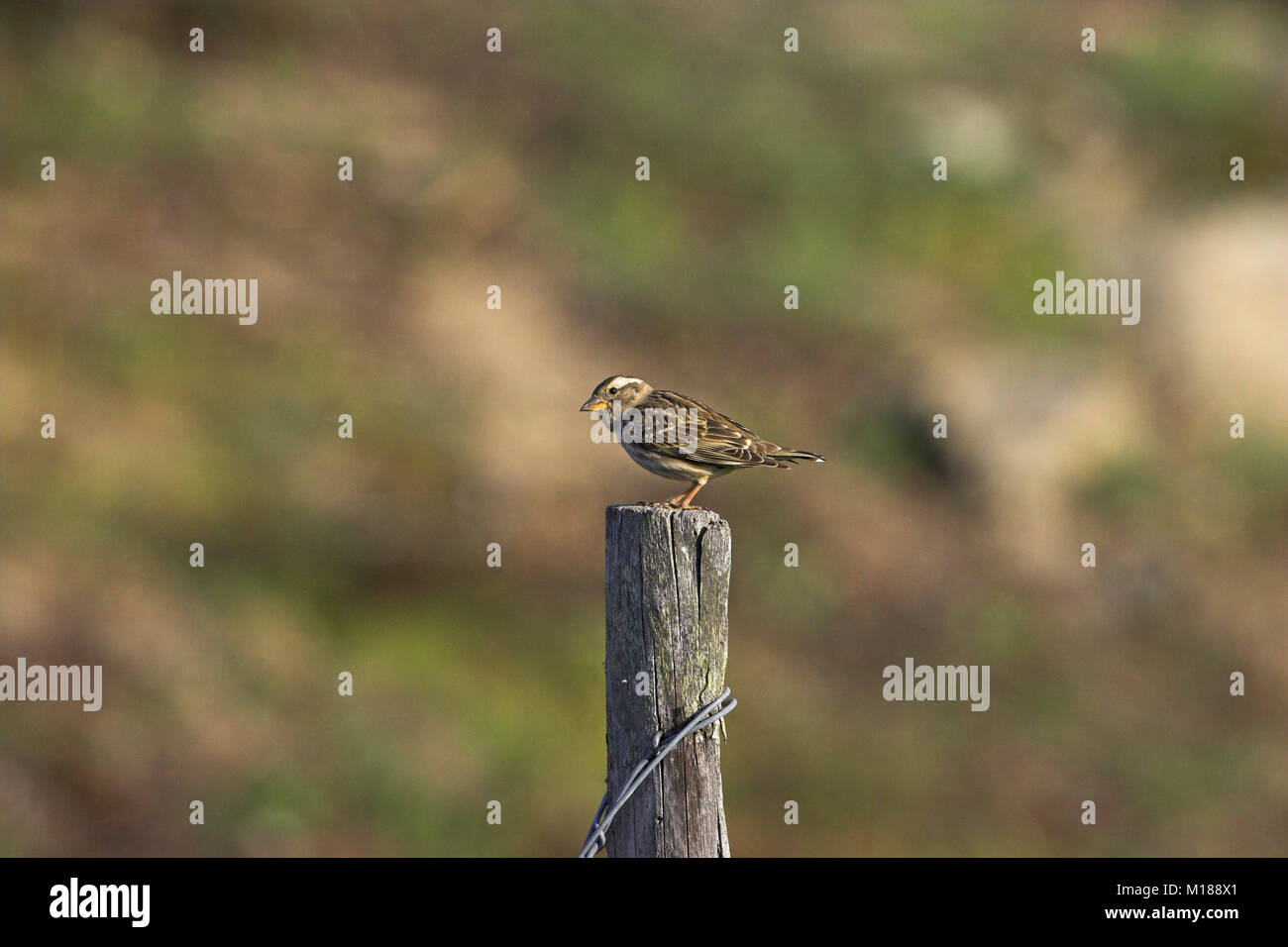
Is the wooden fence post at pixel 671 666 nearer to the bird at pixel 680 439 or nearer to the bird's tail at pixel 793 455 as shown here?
the bird at pixel 680 439

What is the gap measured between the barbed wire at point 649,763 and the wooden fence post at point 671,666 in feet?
0.10

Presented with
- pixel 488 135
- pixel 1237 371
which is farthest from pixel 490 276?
pixel 1237 371

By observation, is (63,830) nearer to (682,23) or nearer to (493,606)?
(493,606)

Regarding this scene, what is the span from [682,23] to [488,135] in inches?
247

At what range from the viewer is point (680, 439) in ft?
28.3

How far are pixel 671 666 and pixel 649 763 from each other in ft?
1.31

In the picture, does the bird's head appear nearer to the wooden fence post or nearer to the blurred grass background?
the wooden fence post

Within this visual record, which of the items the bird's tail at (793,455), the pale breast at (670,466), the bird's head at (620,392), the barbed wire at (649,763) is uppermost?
the bird's head at (620,392)

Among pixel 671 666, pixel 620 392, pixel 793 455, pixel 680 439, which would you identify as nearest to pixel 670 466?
pixel 680 439

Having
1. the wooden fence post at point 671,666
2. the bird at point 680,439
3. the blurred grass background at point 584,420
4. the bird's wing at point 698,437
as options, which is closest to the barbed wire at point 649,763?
the wooden fence post at point 671,666

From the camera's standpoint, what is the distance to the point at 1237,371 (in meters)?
23.3

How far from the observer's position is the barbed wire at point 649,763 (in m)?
5.72

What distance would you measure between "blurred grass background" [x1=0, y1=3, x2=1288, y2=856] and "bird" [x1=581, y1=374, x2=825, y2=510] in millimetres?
6324

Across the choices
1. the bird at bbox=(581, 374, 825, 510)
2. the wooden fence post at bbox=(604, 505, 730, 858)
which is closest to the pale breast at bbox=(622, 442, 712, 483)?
the bird at bbox=(581, 374, 825, 510)
